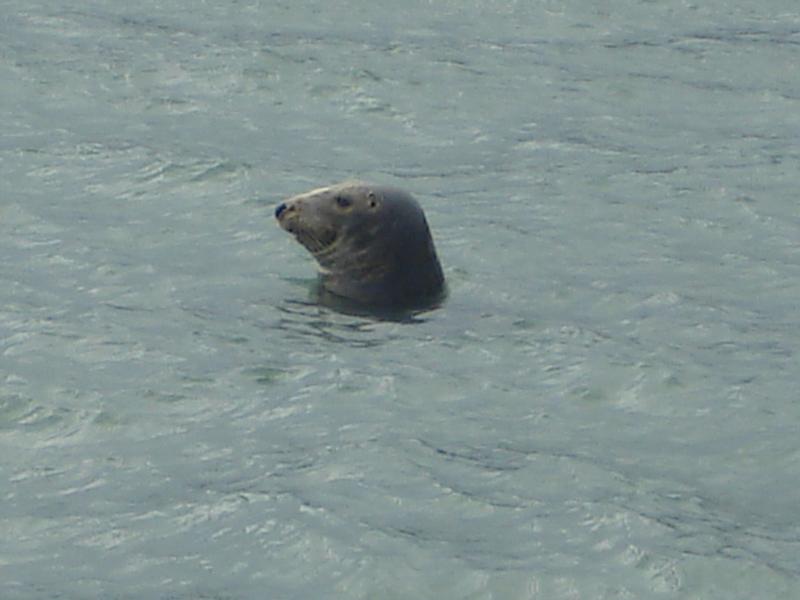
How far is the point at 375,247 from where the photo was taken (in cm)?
1418

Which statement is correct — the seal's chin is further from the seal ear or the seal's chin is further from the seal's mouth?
the seal ear

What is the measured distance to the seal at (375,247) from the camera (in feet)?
46.3

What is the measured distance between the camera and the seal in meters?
14.1

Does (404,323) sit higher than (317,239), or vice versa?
(317,239)

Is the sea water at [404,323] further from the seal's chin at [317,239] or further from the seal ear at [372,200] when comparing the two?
the seal ear at [372,200]

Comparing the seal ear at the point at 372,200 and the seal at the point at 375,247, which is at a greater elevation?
the seal ear at the point at 372,200

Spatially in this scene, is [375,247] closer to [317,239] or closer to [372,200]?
[372,200]

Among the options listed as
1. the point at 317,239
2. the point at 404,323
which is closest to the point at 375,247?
the point at 317,239

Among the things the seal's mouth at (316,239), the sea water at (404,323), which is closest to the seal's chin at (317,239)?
the seal's mouth at (316,239)

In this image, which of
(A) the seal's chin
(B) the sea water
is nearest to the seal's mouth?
(A) the seal's chin

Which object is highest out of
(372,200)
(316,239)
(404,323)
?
(372,200)

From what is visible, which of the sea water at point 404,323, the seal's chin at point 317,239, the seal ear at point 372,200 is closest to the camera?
the sea water at point 404,323

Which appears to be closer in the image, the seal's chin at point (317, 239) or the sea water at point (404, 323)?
the sea water at point (404, 323)

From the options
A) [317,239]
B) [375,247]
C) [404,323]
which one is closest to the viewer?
[404,323]
